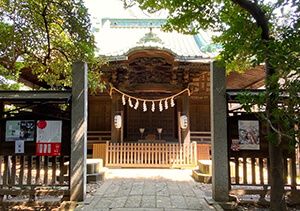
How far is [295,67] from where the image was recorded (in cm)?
408

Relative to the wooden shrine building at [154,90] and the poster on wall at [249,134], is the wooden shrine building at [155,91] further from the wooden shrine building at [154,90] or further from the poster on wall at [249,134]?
the poster on wall at [249,134]

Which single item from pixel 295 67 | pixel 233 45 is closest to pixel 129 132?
pixel 233 45

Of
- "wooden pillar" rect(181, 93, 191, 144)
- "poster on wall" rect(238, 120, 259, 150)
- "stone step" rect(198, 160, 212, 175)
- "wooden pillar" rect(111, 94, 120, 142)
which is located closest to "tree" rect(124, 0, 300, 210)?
"poster on wall" rect(238, 120, 259, 150)

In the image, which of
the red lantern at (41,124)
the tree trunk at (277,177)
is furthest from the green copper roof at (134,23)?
the tree trunk at (277,177)

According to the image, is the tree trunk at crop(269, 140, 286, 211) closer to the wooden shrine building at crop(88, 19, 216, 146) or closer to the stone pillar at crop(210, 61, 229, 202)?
the stone pillar at crop(210, 61, 229, 202)

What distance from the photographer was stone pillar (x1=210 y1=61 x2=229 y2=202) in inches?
255

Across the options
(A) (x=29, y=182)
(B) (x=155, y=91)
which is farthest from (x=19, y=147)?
(B) (x=155, y=91)

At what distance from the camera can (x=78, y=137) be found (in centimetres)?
665

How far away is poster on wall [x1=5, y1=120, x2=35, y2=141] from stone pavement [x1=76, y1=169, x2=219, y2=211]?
1.93 meters

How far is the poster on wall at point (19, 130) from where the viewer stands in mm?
6668

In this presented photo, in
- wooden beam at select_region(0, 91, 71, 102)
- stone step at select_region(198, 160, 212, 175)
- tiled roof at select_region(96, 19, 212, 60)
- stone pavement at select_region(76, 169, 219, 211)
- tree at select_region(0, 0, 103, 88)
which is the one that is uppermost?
tiled roof at select_region(96, 19, 212, 60)

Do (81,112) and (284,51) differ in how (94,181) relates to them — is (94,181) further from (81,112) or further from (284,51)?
(284,51)

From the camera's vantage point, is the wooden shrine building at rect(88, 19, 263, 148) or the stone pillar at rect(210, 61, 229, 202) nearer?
the stone pillar at rect(210, 61, 229, 202)

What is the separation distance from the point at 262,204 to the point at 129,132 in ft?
31.0
